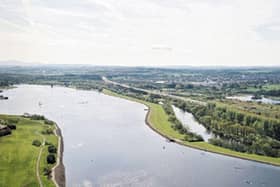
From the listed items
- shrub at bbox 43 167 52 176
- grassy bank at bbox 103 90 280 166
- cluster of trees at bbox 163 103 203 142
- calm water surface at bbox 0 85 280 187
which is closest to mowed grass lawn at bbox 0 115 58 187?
shrub at bbox 43 167 52 176

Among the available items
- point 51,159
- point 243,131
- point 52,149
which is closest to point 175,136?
point 243,131

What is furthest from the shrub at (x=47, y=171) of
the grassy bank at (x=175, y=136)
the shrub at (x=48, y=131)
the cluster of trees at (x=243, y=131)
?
the cluster of trees at (x=243, y=131)

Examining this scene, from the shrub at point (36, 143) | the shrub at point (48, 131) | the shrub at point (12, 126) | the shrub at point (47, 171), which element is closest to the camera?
the shrub at point (47, 171)

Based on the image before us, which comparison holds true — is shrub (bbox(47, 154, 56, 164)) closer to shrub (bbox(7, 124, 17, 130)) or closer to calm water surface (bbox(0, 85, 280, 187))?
calm water surface (bbox(0, 85, 280, 187))

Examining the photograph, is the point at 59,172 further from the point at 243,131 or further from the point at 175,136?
the point at 243,131

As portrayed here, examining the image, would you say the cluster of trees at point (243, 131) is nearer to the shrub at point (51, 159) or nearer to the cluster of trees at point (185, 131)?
the cluster of trees at point (185, 131)

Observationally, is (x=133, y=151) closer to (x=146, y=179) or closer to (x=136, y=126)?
(x=146, y=179)

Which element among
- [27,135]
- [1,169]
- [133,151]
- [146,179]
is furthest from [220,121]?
[1,169]
